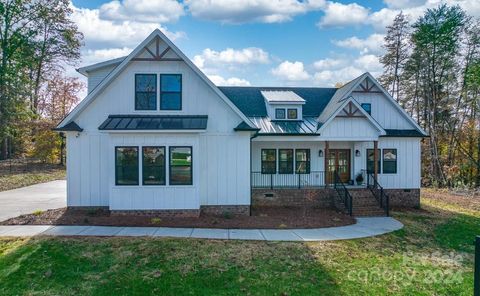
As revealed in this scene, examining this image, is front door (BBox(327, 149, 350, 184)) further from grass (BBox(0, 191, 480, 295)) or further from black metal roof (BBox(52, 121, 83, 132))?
black metal roof (BBox(52, 121, 83, 132))

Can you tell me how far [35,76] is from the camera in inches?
1208

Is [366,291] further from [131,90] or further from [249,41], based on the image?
Result: [249,41]

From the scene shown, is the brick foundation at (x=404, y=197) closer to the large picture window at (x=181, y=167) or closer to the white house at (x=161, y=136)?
the white house at (x=161, y=136)

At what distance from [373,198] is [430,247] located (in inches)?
210

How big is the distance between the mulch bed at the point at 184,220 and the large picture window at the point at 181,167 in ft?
4.96

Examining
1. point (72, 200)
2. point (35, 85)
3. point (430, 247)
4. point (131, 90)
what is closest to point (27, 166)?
point (35, 85)

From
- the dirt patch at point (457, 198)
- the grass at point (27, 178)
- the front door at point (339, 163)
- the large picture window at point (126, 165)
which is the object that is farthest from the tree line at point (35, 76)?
the dirt patch at point (457, 198)

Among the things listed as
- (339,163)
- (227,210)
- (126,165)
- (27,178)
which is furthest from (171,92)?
(27,178)

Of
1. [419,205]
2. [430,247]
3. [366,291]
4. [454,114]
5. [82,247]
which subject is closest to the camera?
[366,291]

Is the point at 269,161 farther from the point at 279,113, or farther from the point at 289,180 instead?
the point at 279,113

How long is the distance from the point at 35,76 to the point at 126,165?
2756 cm

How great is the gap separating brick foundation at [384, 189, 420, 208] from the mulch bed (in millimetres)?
4785

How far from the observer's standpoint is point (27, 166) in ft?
88.3

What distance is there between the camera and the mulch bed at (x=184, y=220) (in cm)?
1031
